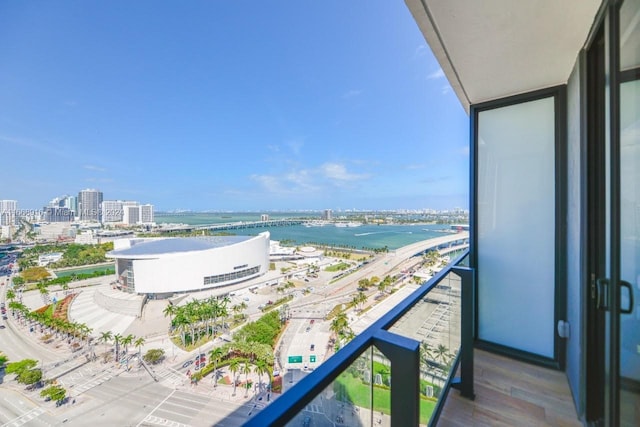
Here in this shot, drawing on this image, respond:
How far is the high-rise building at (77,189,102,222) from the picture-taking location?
51.9 feet

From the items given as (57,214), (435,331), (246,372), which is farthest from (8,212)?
(435,331)

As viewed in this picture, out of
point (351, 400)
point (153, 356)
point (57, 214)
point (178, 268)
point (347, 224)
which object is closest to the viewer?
point (351, 400)

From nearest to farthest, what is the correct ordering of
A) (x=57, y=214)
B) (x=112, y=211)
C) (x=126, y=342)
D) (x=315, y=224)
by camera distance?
(x=126, y=342) < (x=57, y=214) < (x=112, y=211) < (x=315, y=224)

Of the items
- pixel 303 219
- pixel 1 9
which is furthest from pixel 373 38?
pixel 303 219

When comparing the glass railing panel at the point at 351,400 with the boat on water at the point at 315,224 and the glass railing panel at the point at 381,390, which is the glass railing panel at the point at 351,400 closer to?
the glass railing panel at the point at 381,390

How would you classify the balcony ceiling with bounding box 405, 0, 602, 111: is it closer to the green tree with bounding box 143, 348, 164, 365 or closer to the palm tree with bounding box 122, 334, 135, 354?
the green tree with bounding box 143, 348, 164, 365

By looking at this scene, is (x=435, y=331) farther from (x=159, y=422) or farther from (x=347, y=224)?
(x=347, y=224)

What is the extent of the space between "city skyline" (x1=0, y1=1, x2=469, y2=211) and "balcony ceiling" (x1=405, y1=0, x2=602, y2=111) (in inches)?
8.7

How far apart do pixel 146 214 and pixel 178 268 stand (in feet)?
36.9

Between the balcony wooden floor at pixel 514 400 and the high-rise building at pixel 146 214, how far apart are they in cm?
2726

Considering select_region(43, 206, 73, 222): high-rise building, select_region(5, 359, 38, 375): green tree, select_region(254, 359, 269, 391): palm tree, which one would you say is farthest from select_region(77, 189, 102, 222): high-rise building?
select_region(254, 359, 269, 391): palm tree

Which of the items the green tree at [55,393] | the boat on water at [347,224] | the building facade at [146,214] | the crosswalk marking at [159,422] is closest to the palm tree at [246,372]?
the crosswalk marking at [159,422]

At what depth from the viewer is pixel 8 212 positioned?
9.52 meters

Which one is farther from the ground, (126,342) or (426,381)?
(426,381)
